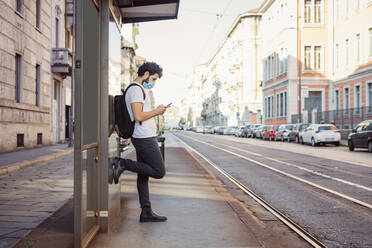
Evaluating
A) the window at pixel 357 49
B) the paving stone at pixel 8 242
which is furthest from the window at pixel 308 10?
the paving stone at pixel 8 242

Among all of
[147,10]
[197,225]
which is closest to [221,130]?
[147,10]

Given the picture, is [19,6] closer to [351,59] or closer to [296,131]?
[296,131]

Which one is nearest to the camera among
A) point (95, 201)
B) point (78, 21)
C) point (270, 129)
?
point (78, 21)

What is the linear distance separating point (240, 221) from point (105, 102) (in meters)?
2.16

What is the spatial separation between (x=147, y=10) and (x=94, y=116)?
110 inches

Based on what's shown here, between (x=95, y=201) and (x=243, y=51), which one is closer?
(x=95, y=201)

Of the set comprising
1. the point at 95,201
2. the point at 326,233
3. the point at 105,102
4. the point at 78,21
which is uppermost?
the point at 78,21

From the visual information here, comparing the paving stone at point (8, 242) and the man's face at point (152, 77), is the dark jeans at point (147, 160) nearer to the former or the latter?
the man's face at point (152, 77)

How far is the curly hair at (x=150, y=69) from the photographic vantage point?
544 centimetres

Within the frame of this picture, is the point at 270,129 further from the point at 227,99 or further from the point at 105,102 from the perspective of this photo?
the point at 227,99

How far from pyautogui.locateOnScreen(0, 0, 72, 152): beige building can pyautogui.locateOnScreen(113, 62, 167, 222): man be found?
42.0ft

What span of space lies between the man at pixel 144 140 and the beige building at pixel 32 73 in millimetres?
12798

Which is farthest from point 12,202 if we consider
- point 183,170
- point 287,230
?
point 183,170

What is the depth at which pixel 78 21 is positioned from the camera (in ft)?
12.2
